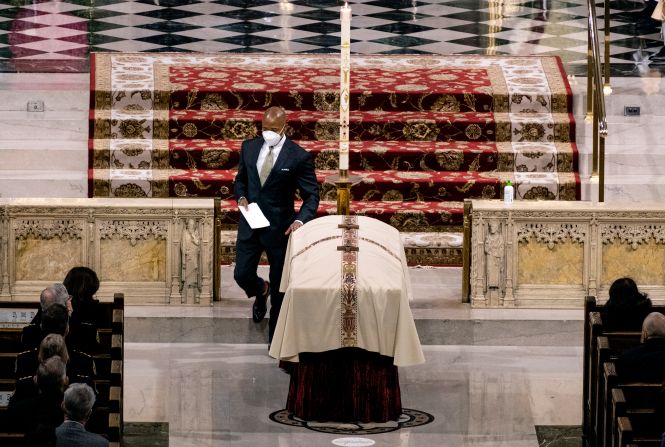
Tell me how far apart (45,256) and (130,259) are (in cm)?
55

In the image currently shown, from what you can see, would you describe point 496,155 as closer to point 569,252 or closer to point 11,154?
point 569,252

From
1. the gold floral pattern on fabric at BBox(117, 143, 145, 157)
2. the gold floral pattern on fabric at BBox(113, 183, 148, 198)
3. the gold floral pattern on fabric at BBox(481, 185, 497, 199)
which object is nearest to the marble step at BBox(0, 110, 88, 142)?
the gold floral pattern on fabric at BBox(117, 143, 145, 157)

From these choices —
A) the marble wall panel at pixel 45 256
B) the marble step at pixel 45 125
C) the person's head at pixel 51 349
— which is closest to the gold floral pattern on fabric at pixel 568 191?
the marble step at pixel 45 125

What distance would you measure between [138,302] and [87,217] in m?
0.64

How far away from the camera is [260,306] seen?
37.3 feet

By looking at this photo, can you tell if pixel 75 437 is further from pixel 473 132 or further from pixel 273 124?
pixel 473 132

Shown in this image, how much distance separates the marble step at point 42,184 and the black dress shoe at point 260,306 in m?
2.62

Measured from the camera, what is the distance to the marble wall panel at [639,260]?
11.6 m

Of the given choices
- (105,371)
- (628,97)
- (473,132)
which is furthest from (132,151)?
(105,371)

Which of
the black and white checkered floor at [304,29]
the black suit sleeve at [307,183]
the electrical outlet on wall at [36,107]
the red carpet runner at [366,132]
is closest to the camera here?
the black suit sleeve at [307,183]

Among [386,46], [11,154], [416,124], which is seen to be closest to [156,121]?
[11,154]

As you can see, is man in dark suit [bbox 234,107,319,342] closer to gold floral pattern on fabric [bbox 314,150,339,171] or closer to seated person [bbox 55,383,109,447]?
gold floral pattern on fabric [bbox 314,150,339,171]

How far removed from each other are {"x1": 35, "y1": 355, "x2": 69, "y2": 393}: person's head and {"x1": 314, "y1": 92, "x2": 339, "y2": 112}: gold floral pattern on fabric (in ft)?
21.6

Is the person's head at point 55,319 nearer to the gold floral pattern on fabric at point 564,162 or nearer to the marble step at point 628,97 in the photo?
the gold floral pattern on fabric at point 564,162
